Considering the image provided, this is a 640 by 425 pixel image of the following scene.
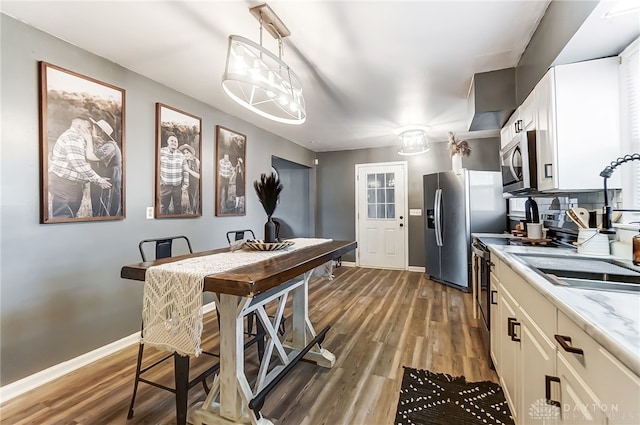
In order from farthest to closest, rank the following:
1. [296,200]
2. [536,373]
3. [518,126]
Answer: [296,200]
[518,126]
[536,373]

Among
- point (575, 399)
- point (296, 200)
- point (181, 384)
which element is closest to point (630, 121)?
point (575, 399)

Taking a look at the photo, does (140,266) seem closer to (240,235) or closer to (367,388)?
(240,235)

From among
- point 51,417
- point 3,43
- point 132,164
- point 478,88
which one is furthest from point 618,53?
point 51,417

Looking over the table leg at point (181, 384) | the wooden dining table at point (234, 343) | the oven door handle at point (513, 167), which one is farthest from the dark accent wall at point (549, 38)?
the table leg at point (181, 384)

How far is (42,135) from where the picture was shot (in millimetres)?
1912

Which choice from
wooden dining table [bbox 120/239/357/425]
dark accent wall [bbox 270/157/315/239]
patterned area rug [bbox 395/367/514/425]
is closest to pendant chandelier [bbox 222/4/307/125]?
wooden dining table [bbox 120/239/357/425]

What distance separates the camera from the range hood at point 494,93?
2.53m

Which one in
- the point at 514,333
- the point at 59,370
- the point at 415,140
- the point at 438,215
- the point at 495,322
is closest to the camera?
Result: the point at 514,333

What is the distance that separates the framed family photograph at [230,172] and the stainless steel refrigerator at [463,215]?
2.96 m

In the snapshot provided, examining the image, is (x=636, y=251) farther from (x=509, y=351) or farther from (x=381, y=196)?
(x=381, y=196)

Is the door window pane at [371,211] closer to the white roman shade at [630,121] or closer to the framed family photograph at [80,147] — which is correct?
the white roman shade at [630,121]

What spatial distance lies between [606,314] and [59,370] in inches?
119

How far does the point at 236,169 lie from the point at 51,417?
9.07ft

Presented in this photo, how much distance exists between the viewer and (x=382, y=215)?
5566 millimetres
